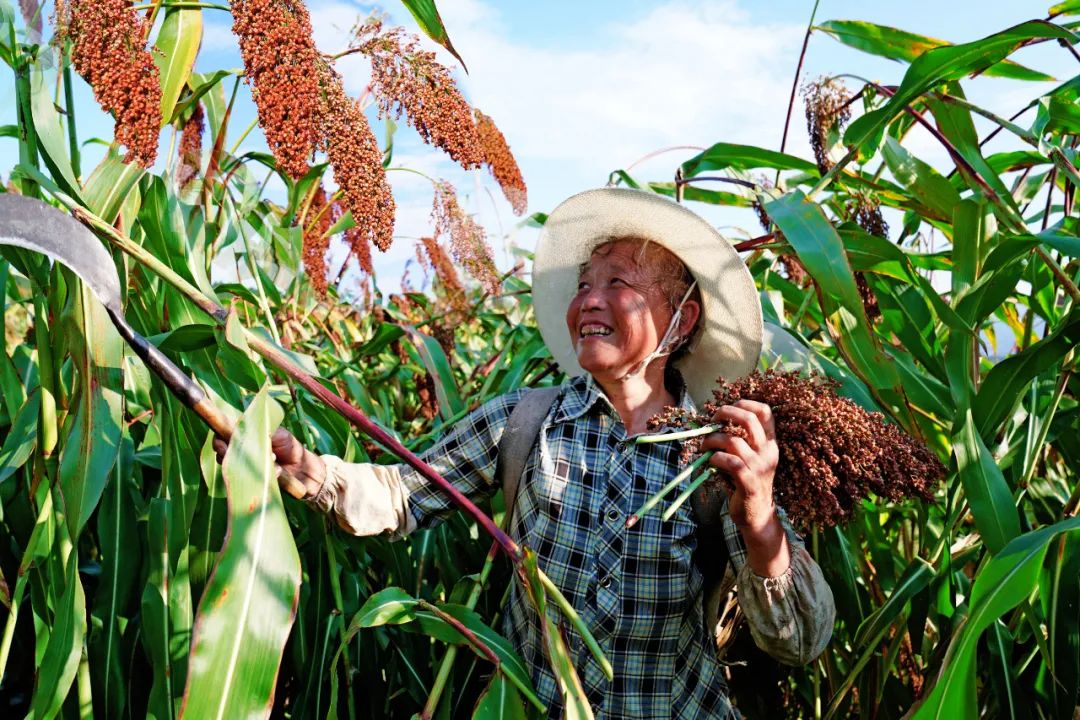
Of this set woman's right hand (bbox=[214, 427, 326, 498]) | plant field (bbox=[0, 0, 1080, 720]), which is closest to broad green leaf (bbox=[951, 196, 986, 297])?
plant field (bbox=[0, 0, 1080, 720])

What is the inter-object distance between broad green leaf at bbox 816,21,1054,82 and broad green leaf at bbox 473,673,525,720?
1537 millimetres

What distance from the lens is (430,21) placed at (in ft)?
4.10

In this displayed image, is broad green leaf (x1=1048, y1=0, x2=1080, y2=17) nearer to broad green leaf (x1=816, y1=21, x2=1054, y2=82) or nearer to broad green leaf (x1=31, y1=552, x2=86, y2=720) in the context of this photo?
broad green leaf (x1=816, y1=21, x2=1054, y2=82)

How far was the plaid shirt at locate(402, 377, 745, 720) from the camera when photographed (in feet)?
5.33

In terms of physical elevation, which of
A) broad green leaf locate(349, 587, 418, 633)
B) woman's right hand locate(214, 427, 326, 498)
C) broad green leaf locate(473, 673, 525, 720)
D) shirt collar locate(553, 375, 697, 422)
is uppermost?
shirt collar locate(553, 375, 697, 422)

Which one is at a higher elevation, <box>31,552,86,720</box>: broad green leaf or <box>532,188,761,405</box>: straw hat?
<box>532,188,761,405</box>: straw hat

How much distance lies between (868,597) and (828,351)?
649 millimetres

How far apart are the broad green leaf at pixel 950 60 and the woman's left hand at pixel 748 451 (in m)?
0.61

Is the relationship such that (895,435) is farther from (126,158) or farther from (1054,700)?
(126,158)

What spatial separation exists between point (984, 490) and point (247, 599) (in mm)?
1072

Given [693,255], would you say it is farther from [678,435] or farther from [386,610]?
[386,610]

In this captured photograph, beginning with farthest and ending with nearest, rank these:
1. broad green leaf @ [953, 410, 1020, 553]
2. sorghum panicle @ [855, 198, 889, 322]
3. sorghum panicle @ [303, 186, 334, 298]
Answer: sorghum panicle @ [303, 186, 334, 298], sorghum panicle @ [855, 198, 889, 322], broad green leaf @ [953, 410, 1020, 553]

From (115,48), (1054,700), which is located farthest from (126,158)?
(1054,700)

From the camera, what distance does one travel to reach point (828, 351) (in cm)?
238
